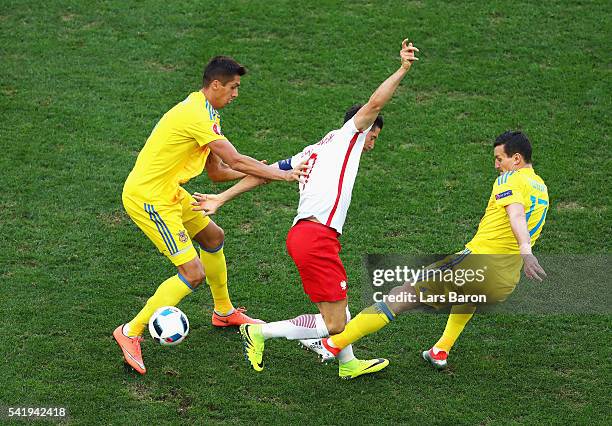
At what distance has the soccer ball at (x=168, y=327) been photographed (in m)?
8.20

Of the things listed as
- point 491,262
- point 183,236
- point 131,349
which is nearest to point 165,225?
point 183,236

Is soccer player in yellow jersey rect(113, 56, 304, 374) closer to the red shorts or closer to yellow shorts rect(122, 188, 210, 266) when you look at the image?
yellow shorts rect(122, 188, 210, 266)

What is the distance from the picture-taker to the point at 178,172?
8508mm

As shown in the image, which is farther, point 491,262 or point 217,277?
point 217,277

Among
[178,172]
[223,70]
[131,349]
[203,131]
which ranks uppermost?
[223,70]

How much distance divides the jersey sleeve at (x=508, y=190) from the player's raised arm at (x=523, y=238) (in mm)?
55

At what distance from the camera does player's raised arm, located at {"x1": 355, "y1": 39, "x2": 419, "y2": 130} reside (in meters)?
7.57

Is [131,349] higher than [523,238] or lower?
lower

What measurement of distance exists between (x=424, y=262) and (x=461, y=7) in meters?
5.72

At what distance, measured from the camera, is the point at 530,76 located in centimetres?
1314

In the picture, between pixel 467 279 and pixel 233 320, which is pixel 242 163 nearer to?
pixel 233 320

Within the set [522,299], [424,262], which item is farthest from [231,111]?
[522,299]

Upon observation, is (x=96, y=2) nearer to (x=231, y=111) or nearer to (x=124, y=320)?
(x=231, y=111)

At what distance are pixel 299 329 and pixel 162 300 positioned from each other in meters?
1.26
